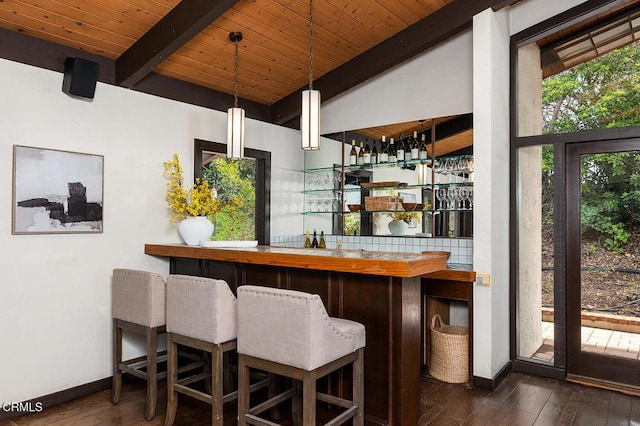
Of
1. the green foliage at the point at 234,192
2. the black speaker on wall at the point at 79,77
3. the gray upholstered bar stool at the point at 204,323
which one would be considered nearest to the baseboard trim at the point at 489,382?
the gray upholstered bar stool at the point at 204,323

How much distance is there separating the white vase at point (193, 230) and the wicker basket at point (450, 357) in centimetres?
217

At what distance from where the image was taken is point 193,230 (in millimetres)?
3859

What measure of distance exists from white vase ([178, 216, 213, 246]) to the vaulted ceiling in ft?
4.00

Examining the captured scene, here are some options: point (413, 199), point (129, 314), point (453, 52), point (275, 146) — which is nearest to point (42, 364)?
point (129, 314)

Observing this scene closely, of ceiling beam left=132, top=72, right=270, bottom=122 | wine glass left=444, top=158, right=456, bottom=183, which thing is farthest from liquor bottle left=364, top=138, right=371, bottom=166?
ceiling beam left=132, top=72, right=270, bottom=122

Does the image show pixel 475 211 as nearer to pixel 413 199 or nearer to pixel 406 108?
pixel 413 199

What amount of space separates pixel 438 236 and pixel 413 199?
0.46m

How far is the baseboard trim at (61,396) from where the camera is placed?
313 centimetres

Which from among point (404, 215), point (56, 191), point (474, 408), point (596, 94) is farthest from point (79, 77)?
point (596, 94)

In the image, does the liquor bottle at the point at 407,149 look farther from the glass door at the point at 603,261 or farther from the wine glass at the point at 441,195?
the glass door at the point at 603,261

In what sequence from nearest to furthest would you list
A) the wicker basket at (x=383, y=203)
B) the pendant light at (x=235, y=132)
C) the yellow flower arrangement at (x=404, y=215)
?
the pendant light at (x=235, y=132) → the yellow flower arrangement at (x=404, y=215) → the wicker basket at (x=383, y=203)

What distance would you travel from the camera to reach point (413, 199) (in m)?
4.60

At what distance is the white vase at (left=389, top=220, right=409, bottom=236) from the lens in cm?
466

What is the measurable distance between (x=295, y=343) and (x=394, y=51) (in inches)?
119
